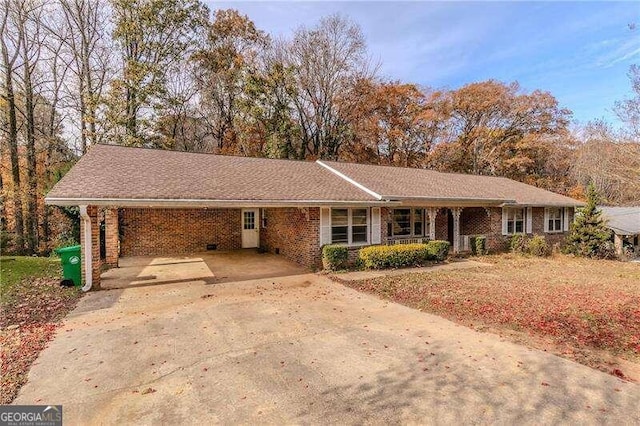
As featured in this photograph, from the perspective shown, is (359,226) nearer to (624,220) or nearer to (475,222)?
(475,222)

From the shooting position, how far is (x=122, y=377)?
14.0 ft

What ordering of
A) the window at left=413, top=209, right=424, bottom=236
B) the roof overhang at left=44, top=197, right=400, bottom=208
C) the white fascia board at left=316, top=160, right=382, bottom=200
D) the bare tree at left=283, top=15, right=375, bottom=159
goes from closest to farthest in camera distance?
1. the roof overhang at left=44, top=197, right=400, bottom=208
2. the white fascia board at left=316, top=160, right=382, bottom=200
3. the window at left=413, top=209, right=424, bottom=236
4. the bare tree at left=283, top=15, right=375, bottom=159

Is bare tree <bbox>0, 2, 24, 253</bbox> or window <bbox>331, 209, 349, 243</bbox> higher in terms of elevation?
bare tree <bbox>0, 2, 24, 253</bbox>

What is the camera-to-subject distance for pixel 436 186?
52.2 ft

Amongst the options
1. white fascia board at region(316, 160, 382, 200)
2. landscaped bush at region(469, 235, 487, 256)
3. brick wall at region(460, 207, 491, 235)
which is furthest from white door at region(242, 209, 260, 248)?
brick wall at region(460, 207, 491, 235)

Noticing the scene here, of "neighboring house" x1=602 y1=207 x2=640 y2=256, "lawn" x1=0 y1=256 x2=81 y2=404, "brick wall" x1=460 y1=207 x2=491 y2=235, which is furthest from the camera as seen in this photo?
"neighboring house" x1=602 y1=207 x2=640 y2=256

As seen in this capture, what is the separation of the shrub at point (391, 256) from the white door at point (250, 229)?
6.37m

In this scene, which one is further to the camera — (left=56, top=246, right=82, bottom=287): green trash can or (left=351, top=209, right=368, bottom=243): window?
(left=351, top=209, right=368, bottom=243): window

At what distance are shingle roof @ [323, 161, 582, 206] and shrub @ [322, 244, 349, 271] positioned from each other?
2.60 m

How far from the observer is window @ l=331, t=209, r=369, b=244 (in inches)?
479

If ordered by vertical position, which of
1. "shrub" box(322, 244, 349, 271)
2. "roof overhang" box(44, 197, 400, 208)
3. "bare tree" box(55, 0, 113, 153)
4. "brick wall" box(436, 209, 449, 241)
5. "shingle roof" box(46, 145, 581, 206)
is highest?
"bare tree" box(55, 0, 113, 153)

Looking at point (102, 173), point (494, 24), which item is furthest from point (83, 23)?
point (494, 24)

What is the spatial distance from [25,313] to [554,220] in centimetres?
2261

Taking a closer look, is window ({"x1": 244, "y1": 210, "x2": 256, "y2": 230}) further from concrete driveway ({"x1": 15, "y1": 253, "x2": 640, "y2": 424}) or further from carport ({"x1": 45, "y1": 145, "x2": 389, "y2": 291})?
concrete driveway ({"x1": 15, "y1": 253, "x2": 640, "y2": 424})
